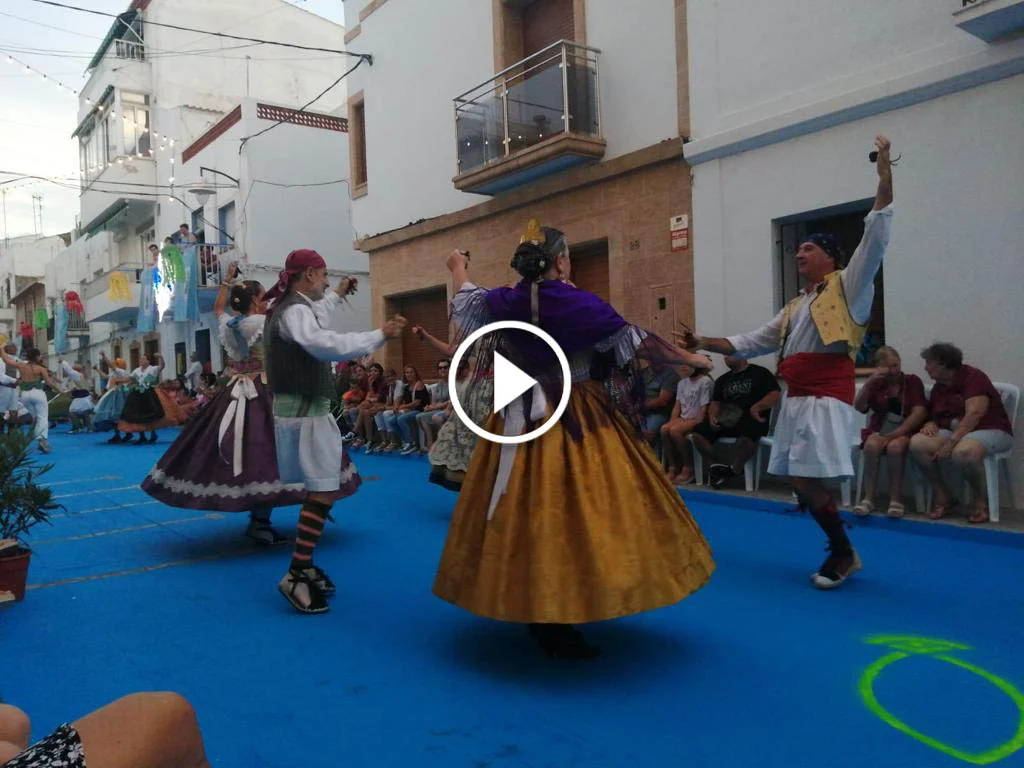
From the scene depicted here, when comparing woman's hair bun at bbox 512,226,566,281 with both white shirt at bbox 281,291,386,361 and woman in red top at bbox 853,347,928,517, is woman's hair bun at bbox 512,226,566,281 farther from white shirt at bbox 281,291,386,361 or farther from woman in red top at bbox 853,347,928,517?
woman in red top at bbox 853,347,928,517

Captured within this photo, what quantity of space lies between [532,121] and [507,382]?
814 centimetres

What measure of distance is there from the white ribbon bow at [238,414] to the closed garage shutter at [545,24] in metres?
7.53

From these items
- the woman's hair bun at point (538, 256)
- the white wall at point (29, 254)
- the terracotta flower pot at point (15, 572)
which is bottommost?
the terracotta flower pot at point (15, 572)

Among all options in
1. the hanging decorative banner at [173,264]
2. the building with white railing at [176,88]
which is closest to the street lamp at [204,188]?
the building with white railing at [176,88]

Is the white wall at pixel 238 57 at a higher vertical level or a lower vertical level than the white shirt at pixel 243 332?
higher

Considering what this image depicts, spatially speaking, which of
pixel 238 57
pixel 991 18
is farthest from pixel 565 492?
pixel 238 57

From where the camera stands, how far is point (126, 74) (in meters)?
25.2

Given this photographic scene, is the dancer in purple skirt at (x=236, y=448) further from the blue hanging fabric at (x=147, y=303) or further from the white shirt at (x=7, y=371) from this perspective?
the blue hanging fabric at (x=147, y=303)

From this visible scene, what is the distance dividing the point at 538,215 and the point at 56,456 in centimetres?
893

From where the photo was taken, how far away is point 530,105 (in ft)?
35.6

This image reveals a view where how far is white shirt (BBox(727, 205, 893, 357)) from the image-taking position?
3871mm

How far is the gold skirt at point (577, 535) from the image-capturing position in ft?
10.1

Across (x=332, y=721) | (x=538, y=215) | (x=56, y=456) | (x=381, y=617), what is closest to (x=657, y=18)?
(x=538, y=215)

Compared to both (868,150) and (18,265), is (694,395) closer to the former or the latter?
(868,150)
